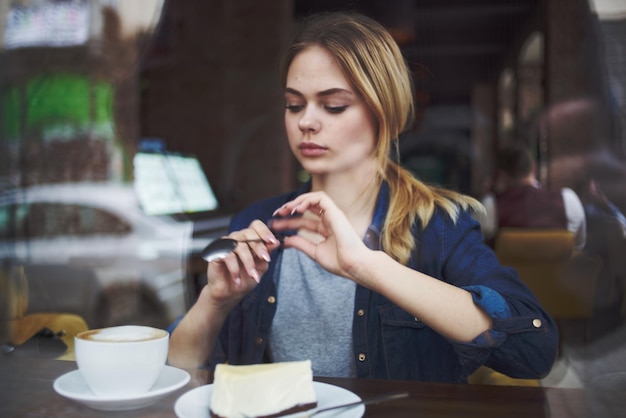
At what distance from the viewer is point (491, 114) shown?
2186 mm

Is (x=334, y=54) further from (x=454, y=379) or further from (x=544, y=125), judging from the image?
(x=544, y=125)

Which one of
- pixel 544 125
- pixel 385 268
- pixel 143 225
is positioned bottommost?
pixel 143 225

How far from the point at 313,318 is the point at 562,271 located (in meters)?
0.82

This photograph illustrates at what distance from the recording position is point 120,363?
0.88 meters

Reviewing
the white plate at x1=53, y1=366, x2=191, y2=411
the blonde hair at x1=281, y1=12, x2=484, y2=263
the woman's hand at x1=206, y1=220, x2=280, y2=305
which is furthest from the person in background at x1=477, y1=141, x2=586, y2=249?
the white plate at x1=53, y1=366, x2=191, y2=411

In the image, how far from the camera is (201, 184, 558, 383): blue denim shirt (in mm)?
1146

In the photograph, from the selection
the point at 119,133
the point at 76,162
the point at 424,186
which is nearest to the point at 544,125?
the point at 424,186

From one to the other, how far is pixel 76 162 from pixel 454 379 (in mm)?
2839

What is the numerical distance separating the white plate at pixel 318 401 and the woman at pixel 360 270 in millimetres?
239

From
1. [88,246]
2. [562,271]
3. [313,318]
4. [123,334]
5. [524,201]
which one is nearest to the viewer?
→ [123,334]

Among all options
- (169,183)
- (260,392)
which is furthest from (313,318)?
(169,183)

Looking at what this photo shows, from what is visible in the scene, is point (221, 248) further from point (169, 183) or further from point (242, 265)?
point (169, 183)

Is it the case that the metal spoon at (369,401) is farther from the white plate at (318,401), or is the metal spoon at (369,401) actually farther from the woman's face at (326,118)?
the woman's face at (326,118)

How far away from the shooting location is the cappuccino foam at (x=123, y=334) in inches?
36.8
